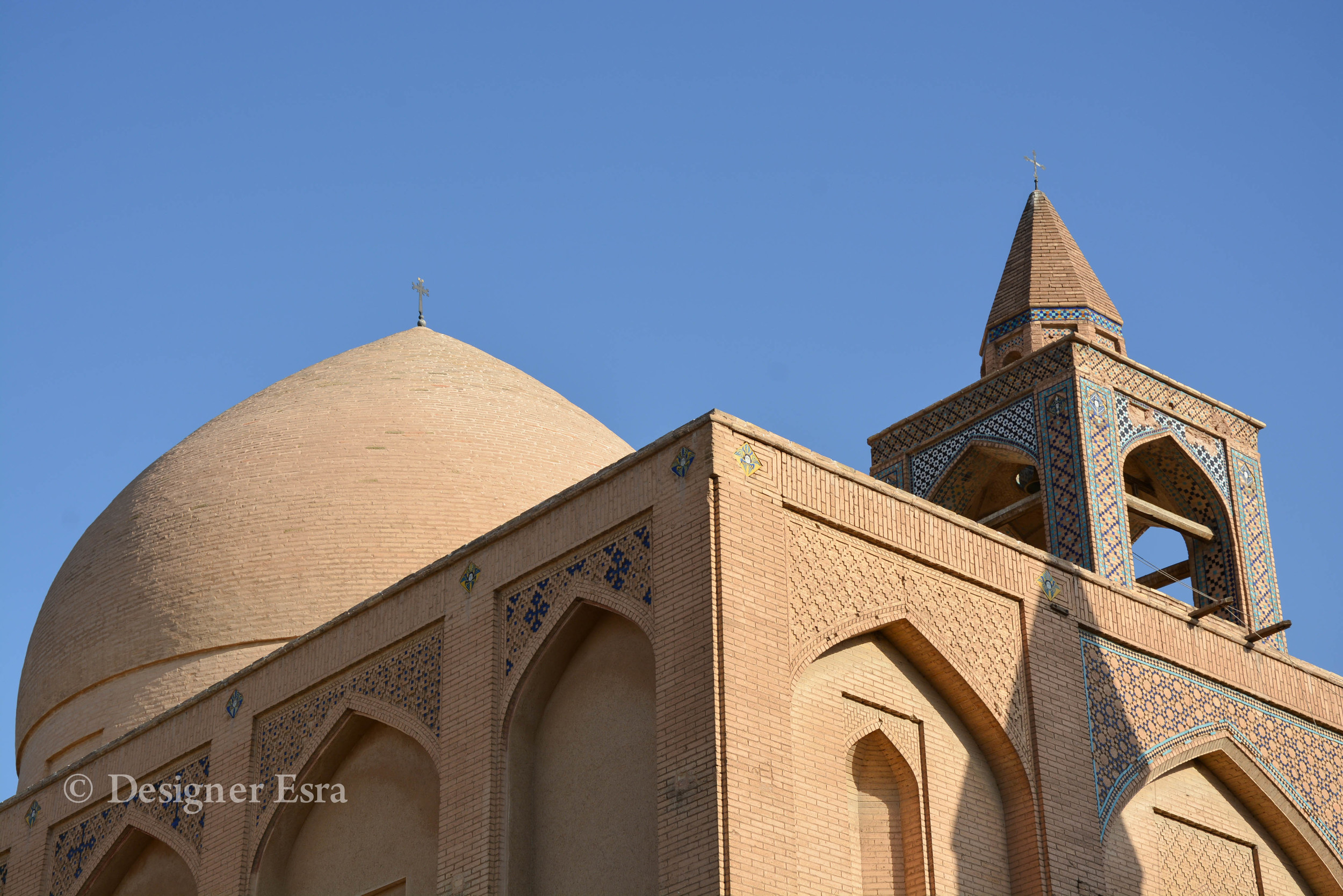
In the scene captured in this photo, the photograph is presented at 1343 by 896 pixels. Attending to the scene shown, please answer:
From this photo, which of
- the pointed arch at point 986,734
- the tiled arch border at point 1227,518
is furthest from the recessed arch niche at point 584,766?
the tiled arch border at point 1227,518

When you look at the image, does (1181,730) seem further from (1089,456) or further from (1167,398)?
(1167,398)

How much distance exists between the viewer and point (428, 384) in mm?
12555

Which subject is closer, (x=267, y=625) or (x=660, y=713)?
(x=660, y=713)

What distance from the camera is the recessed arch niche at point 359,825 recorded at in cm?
855

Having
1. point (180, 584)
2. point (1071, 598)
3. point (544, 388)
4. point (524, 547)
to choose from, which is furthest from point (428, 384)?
point (1071, 598)

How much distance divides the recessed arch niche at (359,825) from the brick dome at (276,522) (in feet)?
6.75

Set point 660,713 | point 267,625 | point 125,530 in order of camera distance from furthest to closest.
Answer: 1. point 125,530
2. point 267,625
3. point 660,713

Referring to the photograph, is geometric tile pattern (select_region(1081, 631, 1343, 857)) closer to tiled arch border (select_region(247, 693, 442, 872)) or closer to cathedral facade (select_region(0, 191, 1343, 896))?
cathedral facade (select_region(0, 191, 1343, 896))

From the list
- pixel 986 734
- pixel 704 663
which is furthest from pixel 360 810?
pixel 986 734

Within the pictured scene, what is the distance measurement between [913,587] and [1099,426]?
275 cm

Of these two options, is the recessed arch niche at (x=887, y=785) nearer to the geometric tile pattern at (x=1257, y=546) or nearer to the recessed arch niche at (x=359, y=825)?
the recessed arch niche at (x=359, y=825)

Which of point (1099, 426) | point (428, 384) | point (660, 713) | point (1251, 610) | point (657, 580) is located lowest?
point (660, 713)

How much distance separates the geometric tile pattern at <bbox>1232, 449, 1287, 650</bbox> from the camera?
34.8 feet

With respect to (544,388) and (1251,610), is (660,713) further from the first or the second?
(544,388)
